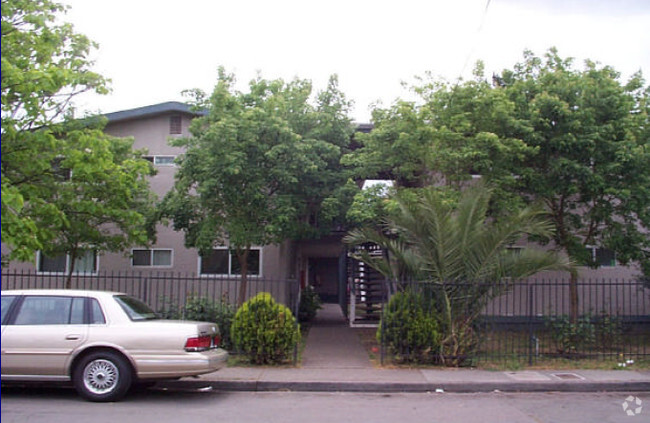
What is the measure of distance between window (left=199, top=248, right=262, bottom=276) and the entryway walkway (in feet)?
7.84

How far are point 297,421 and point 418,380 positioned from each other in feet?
10.9

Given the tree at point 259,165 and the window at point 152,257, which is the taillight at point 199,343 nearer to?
the tree at point 259,165

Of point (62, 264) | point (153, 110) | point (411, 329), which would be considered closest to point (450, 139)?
point (411, 329)

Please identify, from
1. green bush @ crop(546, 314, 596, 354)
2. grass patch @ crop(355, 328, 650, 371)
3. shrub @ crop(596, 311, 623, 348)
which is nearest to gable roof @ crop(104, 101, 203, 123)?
grass patch @ crop(355, 328, 650, 371)

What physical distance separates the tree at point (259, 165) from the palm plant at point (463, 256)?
251 cm

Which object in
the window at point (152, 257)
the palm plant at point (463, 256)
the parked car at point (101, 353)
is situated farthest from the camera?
the window at point (152, 257)

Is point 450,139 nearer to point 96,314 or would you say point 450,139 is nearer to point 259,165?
point 259,165

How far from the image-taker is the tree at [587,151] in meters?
12.8

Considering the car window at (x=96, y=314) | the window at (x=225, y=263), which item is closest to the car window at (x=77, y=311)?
the car window at (x=96, y=314)

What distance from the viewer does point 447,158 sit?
41.2 feet

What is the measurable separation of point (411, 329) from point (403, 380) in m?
1.51

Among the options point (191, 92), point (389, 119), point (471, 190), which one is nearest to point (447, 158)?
point (471, 190)

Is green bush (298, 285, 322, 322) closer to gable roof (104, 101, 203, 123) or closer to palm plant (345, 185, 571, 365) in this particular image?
gable roof (104, 101, 203, 123)

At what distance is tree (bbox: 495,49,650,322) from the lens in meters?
12.8
